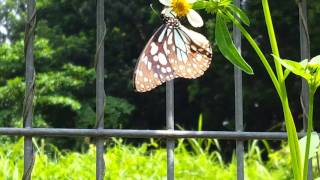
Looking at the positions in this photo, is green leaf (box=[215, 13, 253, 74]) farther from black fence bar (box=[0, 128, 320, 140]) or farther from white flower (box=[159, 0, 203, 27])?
black fence bar (box=[0, 128, 320, 140])

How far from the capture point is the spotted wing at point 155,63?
0.85m

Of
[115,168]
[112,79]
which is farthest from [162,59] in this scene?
[112,79]

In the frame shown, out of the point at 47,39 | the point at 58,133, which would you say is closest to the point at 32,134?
the point at 58,133

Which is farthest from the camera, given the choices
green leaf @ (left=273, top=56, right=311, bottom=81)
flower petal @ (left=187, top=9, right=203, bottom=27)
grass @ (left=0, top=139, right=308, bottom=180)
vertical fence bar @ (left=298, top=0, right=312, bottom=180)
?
grass @ (left=0, top=139, right=308, bottom=180)

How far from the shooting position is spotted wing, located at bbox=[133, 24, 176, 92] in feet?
2.79

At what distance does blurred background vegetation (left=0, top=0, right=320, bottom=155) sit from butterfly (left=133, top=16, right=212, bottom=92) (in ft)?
13.9

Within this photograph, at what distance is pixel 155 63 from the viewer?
857mm

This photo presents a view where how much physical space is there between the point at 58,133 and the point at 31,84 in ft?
0.30

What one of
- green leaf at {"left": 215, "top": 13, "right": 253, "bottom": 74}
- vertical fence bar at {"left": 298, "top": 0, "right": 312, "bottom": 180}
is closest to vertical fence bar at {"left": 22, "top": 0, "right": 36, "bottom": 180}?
green leaf at {"left": 215, "top": 13, "right": 253, "bottom": 74}

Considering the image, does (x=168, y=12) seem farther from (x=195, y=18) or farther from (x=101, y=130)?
(x=101, y=130)

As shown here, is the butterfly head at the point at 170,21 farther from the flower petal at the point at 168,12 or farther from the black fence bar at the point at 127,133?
the black fence bar at the point at 127,133

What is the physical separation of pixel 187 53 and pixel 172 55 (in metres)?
0.02

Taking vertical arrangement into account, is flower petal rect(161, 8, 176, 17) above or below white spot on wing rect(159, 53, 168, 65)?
above

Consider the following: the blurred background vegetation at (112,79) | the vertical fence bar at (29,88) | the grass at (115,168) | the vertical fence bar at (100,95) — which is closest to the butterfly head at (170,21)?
the vertical fence bar at (100,95)
